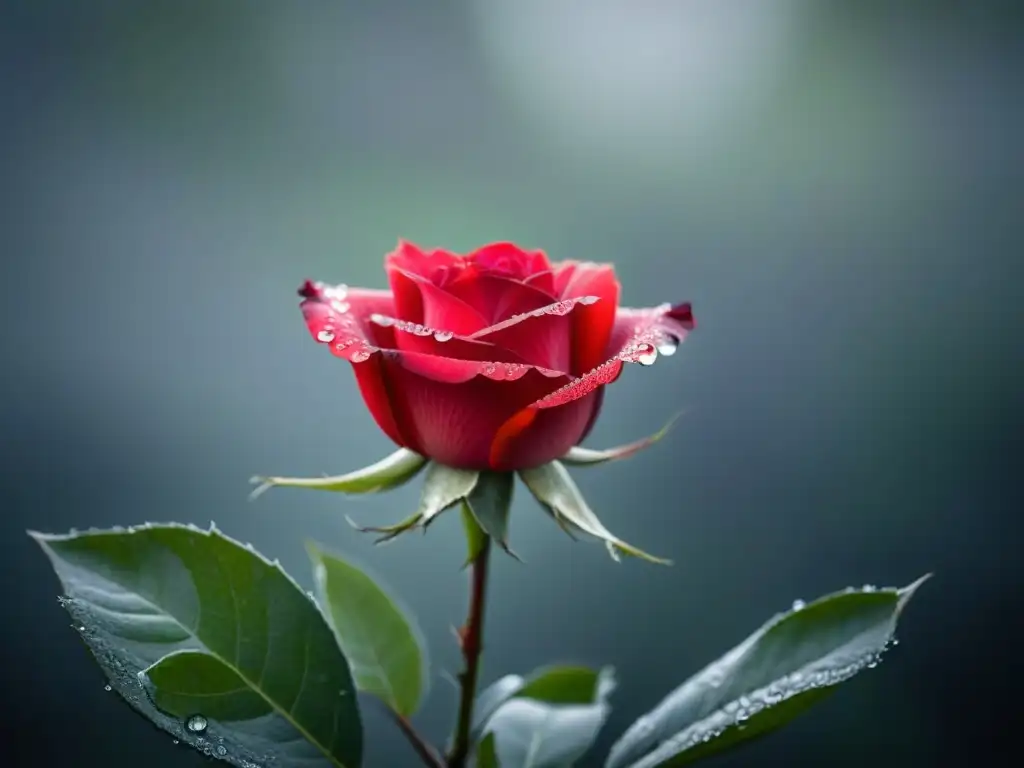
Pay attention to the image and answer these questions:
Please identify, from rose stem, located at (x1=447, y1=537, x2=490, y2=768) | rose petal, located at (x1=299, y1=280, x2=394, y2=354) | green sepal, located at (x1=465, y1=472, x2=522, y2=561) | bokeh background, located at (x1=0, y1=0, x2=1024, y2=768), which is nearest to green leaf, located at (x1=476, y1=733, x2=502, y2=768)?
rose stem, located at (x1=447, y1=537, x2=490, y2=768)

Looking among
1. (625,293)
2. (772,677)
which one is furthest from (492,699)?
(625,293)

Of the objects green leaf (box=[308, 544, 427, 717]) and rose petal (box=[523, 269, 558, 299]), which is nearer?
rose petal (box=[523, 269, 558, 299])

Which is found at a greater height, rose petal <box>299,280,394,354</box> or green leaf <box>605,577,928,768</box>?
rose petal <box>299,280,394,354</box>

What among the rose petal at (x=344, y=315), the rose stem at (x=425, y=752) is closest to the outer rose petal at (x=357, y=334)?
the rose petal at (x=344, y=315)

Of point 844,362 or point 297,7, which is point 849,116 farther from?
point 297,7

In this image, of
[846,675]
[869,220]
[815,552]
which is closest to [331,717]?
[846,675]

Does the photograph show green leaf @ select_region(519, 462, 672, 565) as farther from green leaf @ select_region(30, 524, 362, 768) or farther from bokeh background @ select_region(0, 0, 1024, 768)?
bokeh background @ select_region(0, 0, 1024, 768)
